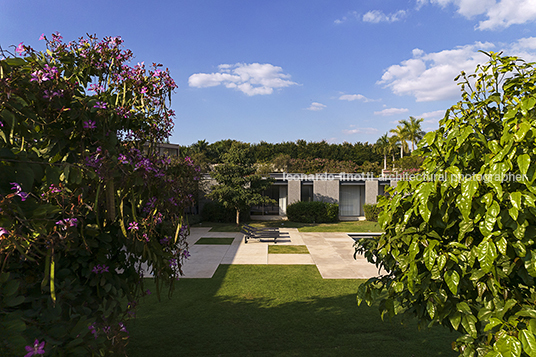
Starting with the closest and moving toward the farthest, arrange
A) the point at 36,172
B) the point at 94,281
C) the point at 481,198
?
the point at 36,172, the point at 481,198, the point at 94,281

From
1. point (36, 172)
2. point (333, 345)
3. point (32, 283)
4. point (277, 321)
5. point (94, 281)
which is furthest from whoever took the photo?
point (277, 321)

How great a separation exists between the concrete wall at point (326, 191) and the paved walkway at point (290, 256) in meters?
7.71

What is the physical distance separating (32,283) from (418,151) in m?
3.23

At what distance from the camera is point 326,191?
24.5m

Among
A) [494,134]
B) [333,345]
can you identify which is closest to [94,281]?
[494,134]

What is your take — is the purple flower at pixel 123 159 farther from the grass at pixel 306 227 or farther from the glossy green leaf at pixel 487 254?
the grass at pixel 306 227

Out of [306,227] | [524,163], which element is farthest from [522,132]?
[306,227]

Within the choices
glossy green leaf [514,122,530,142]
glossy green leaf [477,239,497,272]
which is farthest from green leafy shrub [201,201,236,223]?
glossy green leaf [514,122,530,142]

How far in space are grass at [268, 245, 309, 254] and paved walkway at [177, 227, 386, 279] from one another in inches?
A: 10.1

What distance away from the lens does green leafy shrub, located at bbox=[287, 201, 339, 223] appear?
73.4 ft

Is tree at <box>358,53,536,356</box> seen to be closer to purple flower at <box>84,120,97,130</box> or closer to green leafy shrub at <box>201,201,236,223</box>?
purple flower at <box>84,120,97,130</box>

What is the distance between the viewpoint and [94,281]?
8.19ft

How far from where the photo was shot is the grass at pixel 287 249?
13.0 metres

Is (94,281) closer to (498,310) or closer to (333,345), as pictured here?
(498,310)
